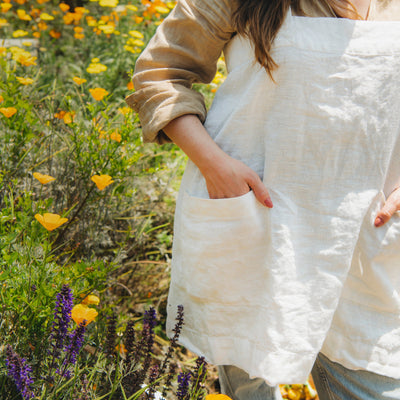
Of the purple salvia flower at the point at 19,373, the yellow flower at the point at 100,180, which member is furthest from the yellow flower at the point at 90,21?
the purple salvia flower at the point at 19,373

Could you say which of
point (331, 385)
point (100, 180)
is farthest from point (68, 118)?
point (331, 385)

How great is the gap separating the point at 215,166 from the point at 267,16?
35 cm

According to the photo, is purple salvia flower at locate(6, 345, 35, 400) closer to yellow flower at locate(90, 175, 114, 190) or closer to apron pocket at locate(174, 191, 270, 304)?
apron pocket at locate(174, 191, 270, 304)

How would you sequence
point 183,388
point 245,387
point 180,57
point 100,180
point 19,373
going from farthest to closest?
point 100,180, point 245,387, point 180,57, point 183,388, point 19,373

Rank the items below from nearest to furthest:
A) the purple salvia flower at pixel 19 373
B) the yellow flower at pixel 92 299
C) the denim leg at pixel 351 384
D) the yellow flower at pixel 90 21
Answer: the purple salvia flower at pixel 19 373 → the denim leg at pixel 351 384 → the yellow flower at pixel 92 299 → the yellow flower at pixel 90 21

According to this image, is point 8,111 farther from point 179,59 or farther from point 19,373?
point 19,373

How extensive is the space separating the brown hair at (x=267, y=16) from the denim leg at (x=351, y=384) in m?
0.78

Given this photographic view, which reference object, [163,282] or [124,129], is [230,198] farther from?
[163,282]

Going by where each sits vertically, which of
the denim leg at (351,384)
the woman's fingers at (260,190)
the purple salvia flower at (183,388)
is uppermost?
the woman's fingers at (260,190)

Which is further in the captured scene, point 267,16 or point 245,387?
point 245,387

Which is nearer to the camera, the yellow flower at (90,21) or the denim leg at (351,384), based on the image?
the denim leg at (351,384)

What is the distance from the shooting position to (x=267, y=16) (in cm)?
98

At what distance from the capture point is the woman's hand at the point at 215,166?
3.37ft

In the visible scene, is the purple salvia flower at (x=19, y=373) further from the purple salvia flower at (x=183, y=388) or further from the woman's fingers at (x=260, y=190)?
the woman's fingers at (x=260, y=190)
